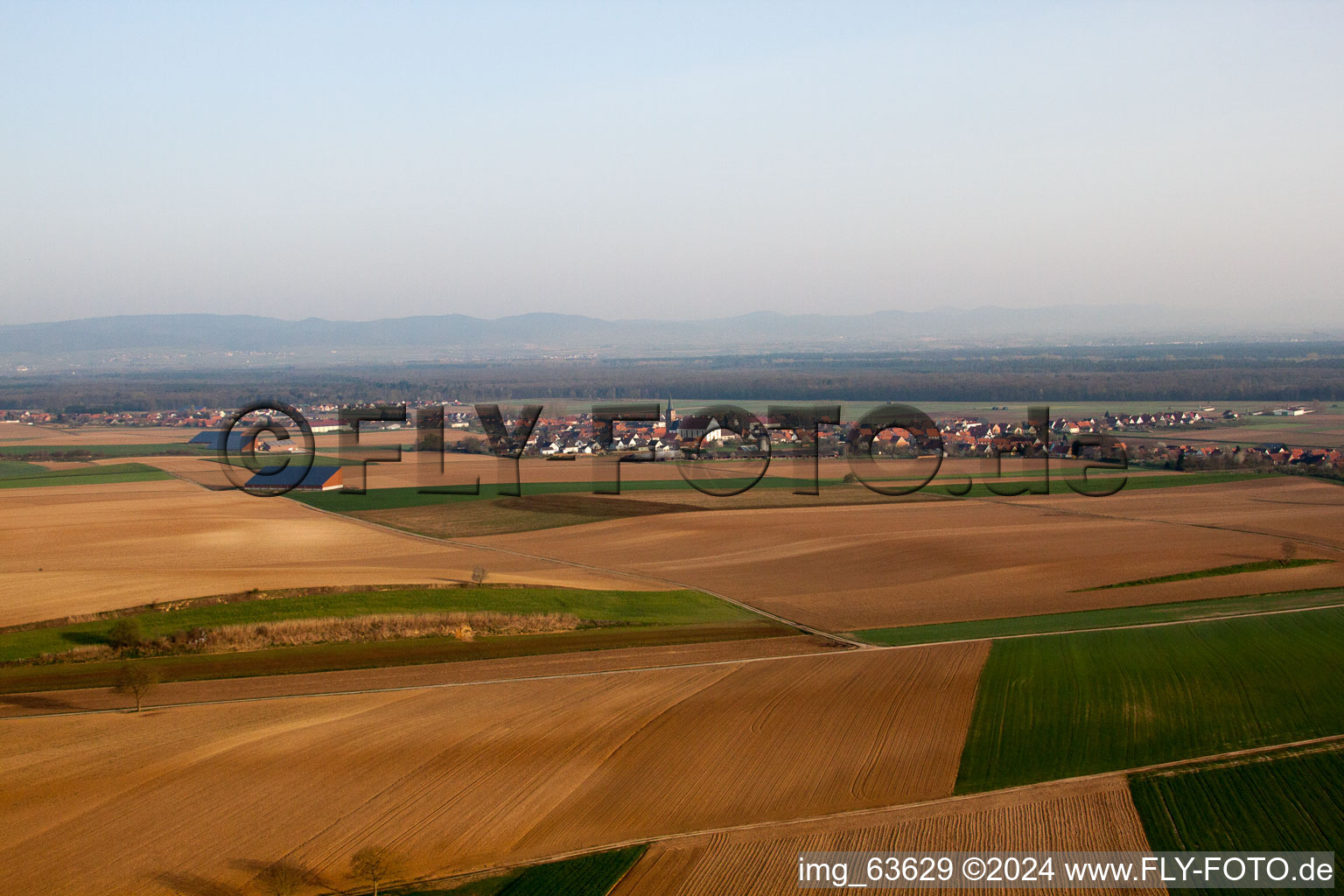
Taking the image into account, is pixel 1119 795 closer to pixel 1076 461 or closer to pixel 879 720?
pixel 879 720

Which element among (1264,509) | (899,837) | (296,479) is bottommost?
(899,837)

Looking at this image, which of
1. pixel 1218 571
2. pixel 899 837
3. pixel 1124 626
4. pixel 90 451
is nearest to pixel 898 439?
pixel 1218 571

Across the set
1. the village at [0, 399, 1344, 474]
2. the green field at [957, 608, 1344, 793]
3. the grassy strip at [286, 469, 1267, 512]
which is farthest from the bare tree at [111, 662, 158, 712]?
the village at [0, 399, 1344, 474]

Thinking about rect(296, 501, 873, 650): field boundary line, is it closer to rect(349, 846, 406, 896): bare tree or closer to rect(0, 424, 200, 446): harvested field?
rect(349, 846, 406, 896): bare tree

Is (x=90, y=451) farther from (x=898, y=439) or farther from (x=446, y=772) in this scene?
(x=446, y=772)

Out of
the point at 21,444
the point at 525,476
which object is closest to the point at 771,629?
the point at 525,476

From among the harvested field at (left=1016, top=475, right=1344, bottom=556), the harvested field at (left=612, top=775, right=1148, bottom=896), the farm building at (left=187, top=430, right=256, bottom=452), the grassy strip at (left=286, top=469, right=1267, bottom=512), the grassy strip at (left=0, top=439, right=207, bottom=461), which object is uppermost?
the farm building at (left=187, top=430, right=256, bottom=452)
